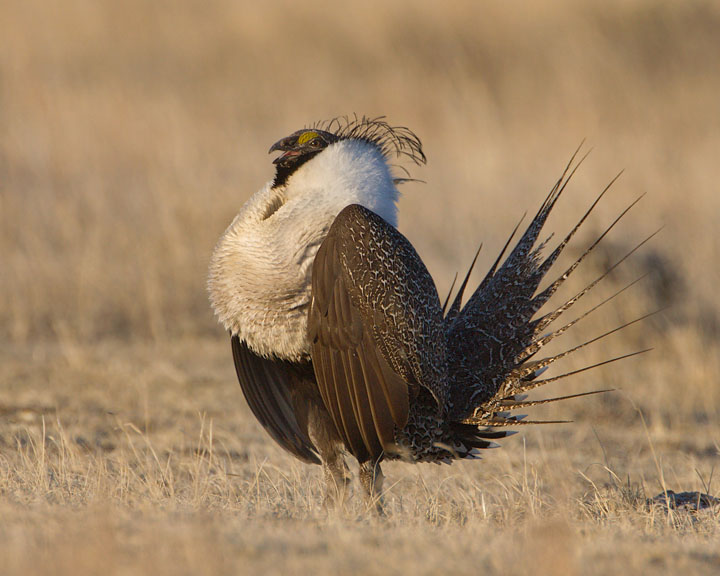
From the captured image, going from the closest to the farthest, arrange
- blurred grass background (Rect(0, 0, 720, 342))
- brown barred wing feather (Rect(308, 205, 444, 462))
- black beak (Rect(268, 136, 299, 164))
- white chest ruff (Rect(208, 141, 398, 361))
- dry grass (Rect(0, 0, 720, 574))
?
dry grass (Rect(0, 0, 720, 574)) → brown barred wing feather (Rect(308, 205, 444, 462)) → white chest ruff (Rect(208, 141, 398, 361)) → black beak (Rect(268, 136, 299, 164)) → blurred grass background (Rect(0, 0, 720, 342))

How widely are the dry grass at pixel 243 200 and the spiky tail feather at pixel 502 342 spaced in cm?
27

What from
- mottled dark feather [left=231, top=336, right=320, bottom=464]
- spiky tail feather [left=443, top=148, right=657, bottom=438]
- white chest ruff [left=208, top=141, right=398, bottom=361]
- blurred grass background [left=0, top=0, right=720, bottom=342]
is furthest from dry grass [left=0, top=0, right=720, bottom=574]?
white chest ruff [left=208, top=141, right=398, bottom=361]

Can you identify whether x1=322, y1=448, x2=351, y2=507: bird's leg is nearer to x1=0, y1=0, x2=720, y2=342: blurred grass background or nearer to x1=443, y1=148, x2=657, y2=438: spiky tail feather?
x1=443, y1=148, x2=657, y2=438: spiky tail feather

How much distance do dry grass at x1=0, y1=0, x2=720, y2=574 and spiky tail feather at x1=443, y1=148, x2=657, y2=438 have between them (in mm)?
271

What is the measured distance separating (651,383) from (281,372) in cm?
347

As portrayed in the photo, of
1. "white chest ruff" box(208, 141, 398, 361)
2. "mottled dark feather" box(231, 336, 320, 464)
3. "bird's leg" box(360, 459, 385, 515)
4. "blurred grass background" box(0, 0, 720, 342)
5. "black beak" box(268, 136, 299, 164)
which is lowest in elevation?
"bird's leg" box(360, 459, 385, 515)

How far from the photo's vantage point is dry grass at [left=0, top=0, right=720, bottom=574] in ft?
8.56

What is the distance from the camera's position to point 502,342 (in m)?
3.70

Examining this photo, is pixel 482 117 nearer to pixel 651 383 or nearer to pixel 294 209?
pixel 651 383

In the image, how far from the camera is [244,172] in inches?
351

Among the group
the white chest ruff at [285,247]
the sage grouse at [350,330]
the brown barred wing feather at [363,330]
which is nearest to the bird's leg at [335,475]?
the sage grouse at [350,330]

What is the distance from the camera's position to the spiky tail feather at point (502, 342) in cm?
356

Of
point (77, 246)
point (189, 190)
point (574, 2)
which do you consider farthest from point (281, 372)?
point (574, 2)

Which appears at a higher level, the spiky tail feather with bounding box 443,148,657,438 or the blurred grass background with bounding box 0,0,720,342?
the blurred grass background with bounding box 0,0,720,342
